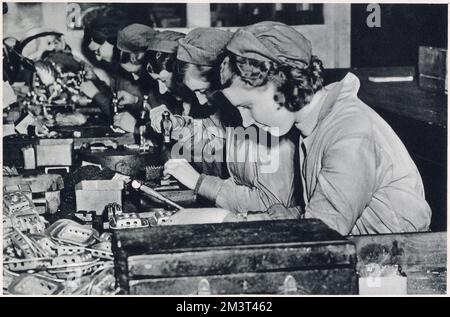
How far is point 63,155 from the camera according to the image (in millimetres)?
2861

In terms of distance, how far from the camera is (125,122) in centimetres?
358

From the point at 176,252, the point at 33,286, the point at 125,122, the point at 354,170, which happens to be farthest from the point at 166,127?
the point at 176,252

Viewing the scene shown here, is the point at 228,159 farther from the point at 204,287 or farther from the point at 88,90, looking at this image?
the point at 88,90

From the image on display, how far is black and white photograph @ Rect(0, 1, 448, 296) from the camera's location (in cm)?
139

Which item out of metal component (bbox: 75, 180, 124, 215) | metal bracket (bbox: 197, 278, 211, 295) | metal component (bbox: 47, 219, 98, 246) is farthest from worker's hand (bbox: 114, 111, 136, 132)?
metal bracket (bbox: 197, 278, 211, 295)

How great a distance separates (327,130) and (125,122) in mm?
1943

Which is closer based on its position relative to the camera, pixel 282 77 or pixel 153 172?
pixel 282 77

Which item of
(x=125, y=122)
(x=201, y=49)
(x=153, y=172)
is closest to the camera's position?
(x=153, y=172)

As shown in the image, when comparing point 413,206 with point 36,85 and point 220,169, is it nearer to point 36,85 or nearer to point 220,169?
point 220,169

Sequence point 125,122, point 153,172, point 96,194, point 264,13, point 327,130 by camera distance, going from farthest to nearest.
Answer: point 264,13 → point 125,122 → point 153,172 → point 96,194 → point 327,130

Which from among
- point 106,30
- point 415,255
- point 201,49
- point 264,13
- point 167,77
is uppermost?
point 264,13

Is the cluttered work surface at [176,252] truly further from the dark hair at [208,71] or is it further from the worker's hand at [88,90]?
the worker's hand at [88,90]

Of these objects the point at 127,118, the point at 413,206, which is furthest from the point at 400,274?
the point at 127,118

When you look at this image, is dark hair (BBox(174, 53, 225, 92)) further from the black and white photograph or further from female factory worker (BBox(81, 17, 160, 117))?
female factory worker (BBox(81, 17, 160, 117))
